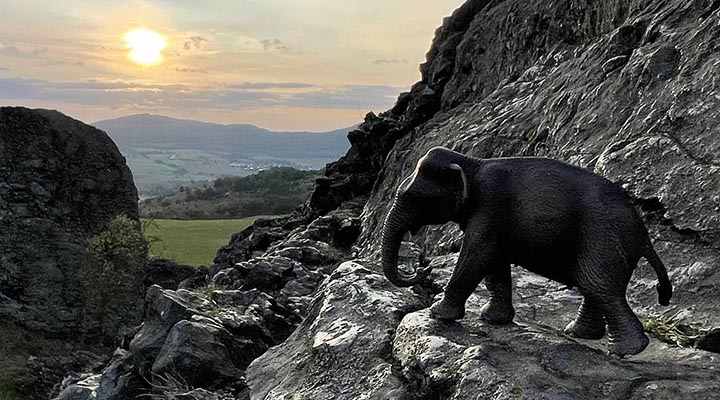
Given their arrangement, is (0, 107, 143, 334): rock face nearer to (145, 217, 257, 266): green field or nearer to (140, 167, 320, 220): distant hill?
(145, 217, 257, 266): green field

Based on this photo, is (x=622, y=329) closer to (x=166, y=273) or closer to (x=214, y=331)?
(x=214, y=331)

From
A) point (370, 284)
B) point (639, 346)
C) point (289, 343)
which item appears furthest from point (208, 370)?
point (639, 346)

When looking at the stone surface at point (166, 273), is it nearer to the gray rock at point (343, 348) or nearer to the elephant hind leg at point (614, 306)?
the gray rock at point (343, 348)

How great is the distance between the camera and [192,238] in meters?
81.2

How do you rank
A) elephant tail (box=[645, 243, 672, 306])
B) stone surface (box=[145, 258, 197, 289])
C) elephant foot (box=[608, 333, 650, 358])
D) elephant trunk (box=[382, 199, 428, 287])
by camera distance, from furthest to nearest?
stone surface (box=[145, 258, 197, 289]) < elephant trunk (box=[382, 199, 428, 287]) < elephant tail (box=[645, 243, 672, 306]) < elephant foot (box=[608, 333, 650, 358])

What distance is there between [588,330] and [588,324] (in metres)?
0.07

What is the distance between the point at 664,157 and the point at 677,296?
3163 millimetres

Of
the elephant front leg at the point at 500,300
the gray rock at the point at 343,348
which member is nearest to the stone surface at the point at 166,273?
the gray rock at the point at 343,348

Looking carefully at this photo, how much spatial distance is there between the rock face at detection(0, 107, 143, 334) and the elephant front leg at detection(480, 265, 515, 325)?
125 feet

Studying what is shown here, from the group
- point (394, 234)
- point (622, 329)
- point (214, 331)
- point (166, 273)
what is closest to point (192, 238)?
point (166, 273)

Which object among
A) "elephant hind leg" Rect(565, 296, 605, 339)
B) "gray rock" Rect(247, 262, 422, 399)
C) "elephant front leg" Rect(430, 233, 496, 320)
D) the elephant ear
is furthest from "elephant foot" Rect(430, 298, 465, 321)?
"elephant hind leg" Rect(565, 296, 605, 339)

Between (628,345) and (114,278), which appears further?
(114,278)

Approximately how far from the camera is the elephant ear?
801 cm

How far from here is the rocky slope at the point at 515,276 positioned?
7238 mm
